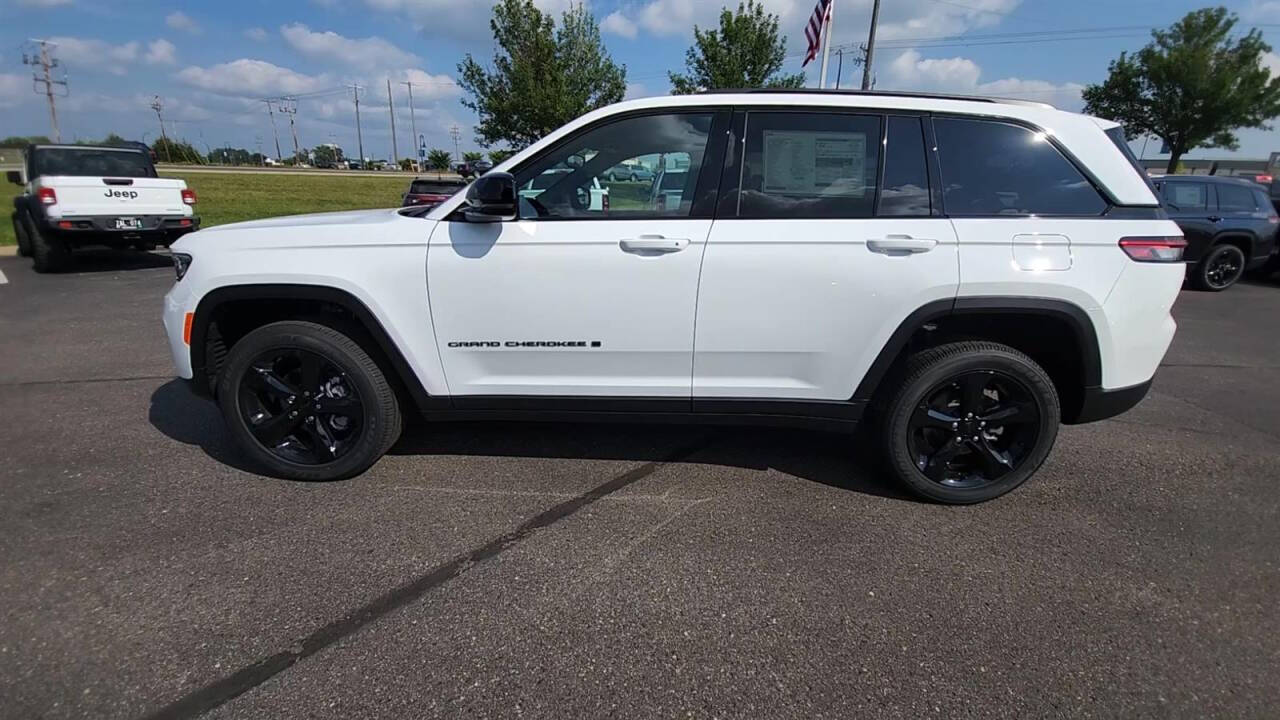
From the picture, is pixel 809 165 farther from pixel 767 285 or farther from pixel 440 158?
pixel 440 158

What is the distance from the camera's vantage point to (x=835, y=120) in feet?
9.55

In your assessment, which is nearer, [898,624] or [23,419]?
[898,624]

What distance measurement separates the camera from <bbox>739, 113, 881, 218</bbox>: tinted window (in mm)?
2846

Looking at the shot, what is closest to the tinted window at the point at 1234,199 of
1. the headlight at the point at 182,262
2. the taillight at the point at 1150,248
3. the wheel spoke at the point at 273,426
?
the taillight at the point at 1150,248

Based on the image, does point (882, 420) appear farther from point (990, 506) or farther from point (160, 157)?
point (160, 157)

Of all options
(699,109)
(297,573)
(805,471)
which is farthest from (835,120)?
(297,573)

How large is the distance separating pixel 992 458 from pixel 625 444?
6.23ft

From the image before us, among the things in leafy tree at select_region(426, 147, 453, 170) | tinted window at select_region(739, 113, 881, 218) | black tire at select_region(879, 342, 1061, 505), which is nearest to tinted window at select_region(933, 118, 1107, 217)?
tinted window at select_region(739, 113, 881, 218)

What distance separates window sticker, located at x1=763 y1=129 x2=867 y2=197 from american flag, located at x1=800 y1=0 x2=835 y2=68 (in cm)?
1457

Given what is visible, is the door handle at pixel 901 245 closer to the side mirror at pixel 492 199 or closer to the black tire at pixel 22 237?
the side mirror at pixel 492 199

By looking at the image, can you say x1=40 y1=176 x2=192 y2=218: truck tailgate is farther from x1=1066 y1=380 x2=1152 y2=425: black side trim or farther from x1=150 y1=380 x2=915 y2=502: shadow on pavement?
x1=1066 y1=380 x2=1152 y2=425: black side trim

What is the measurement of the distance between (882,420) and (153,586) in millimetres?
3112

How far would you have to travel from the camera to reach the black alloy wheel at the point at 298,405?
10.3 ft

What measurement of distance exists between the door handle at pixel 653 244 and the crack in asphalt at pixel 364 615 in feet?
3.96
